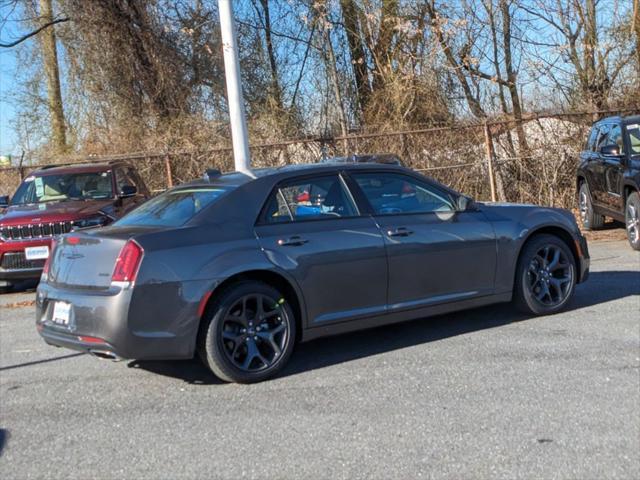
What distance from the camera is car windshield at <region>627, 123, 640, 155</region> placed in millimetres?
10883

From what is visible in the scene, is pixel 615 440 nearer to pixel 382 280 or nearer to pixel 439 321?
pixel 382 280

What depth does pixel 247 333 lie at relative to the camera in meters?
5.36

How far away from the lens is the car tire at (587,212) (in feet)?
41.9

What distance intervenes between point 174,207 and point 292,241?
988mm

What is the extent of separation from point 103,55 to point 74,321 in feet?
55.5

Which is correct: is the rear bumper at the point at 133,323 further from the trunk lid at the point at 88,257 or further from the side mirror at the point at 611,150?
the side mirror at the point at 611,150

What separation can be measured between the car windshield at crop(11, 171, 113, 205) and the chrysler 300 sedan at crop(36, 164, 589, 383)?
16.6ft

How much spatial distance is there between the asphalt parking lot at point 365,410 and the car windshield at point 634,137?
4.80 meters

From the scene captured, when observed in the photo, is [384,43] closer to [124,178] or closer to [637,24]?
[637,24]

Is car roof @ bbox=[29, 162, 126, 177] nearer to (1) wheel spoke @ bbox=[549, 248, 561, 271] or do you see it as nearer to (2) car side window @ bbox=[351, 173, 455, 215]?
(2) car side window @ bbox=[351, 173, 455, 215]

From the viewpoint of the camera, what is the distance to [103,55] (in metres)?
20.6

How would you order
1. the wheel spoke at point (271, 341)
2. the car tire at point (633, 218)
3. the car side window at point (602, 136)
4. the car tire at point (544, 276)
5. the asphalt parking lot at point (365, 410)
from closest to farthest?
the asphalt parking lot at point (365, 410)
the wheel spoke at point (271, 341)
the car tire at point (544, 276)
the car tire at point (633, 218)
the car side window at point (602, 136)

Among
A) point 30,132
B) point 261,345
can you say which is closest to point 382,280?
point 261,345

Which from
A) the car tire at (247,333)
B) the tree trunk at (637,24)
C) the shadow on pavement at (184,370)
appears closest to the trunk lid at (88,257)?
the car tire at (247,333)
